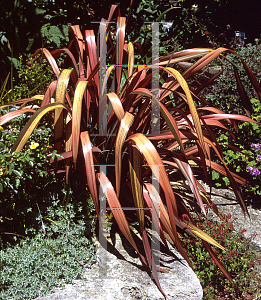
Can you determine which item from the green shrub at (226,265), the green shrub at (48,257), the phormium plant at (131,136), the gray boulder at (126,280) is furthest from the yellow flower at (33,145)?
the green shrub at (226,265)

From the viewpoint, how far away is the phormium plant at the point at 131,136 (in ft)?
5.60

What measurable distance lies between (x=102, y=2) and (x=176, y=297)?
10.7 ft

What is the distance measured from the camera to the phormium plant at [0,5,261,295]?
67.2 inches

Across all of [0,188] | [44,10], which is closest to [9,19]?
Answer: [44,10]

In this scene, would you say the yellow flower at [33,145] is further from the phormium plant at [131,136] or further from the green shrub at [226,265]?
the green shrub at [226,265]

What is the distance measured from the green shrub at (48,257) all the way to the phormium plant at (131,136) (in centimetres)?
30

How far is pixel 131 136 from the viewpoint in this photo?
1797 mm

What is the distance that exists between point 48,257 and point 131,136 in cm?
85

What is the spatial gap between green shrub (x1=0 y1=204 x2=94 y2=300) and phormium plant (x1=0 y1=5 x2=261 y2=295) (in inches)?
11.8

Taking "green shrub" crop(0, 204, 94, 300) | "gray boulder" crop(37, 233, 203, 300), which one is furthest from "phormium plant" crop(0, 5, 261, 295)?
"green shrub" crop(0, 204, 94, 300)

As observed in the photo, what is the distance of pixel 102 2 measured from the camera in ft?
11.8

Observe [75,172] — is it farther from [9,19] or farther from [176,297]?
[9,19]

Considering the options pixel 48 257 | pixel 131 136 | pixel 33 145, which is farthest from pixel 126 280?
pixel 33 145

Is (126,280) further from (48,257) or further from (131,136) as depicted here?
(131,136)
